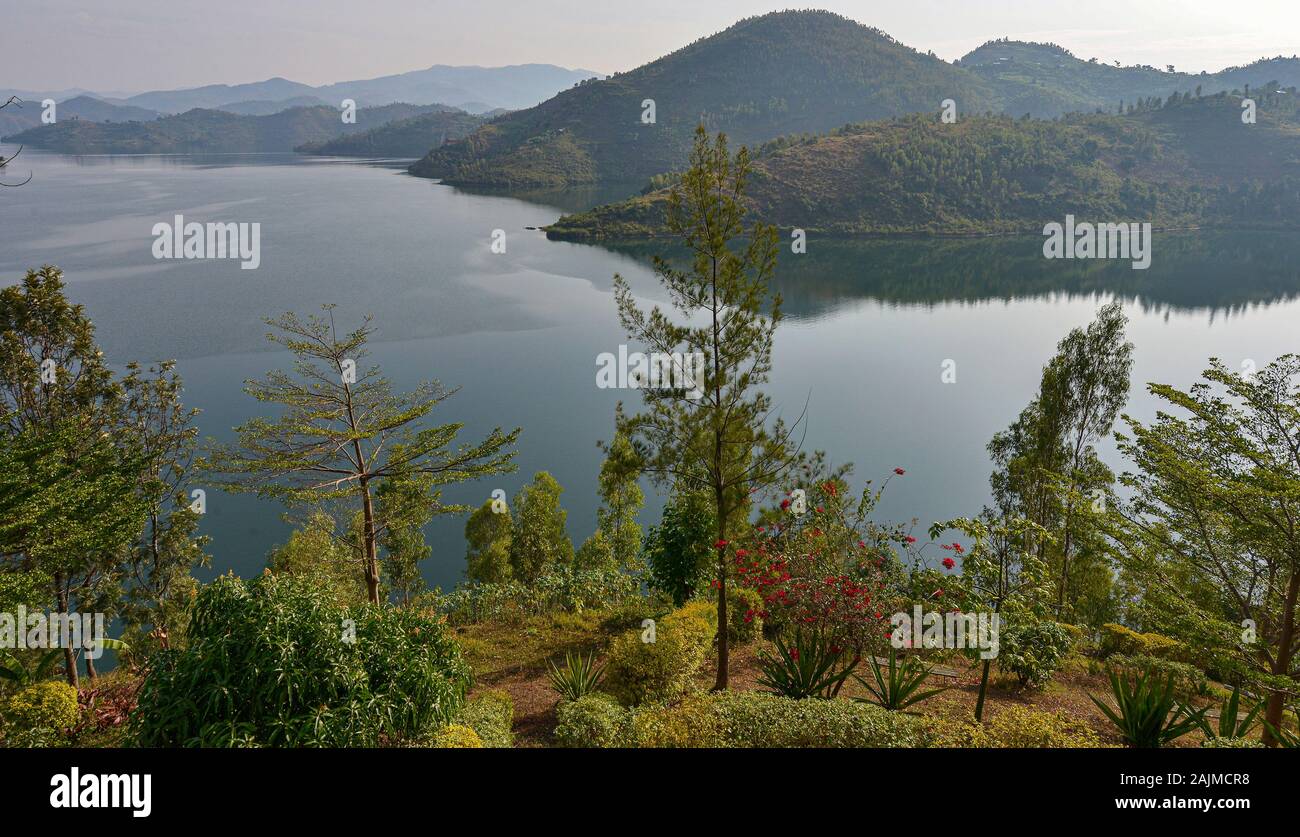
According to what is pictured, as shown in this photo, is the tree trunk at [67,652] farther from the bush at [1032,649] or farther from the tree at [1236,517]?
the tree at [1236,517]

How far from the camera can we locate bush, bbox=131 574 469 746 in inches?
226

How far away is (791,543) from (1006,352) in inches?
1769

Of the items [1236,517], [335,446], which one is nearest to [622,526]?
[335,446]

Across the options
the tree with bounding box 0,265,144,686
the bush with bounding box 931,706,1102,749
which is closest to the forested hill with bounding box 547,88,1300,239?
the tree with bounding box 0,265,144,686

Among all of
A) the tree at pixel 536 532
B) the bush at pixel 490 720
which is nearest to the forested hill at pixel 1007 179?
the tree at pixel 536 532

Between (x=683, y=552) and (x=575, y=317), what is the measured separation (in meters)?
41.9

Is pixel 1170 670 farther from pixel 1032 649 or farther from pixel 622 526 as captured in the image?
pixel 622 526

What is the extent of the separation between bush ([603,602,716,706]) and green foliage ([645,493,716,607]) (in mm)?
3491

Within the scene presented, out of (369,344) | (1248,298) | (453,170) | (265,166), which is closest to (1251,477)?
(369,344)

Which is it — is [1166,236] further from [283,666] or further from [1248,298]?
[283,666]

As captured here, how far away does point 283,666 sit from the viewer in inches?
229

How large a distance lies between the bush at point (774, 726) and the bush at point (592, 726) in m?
0.03
